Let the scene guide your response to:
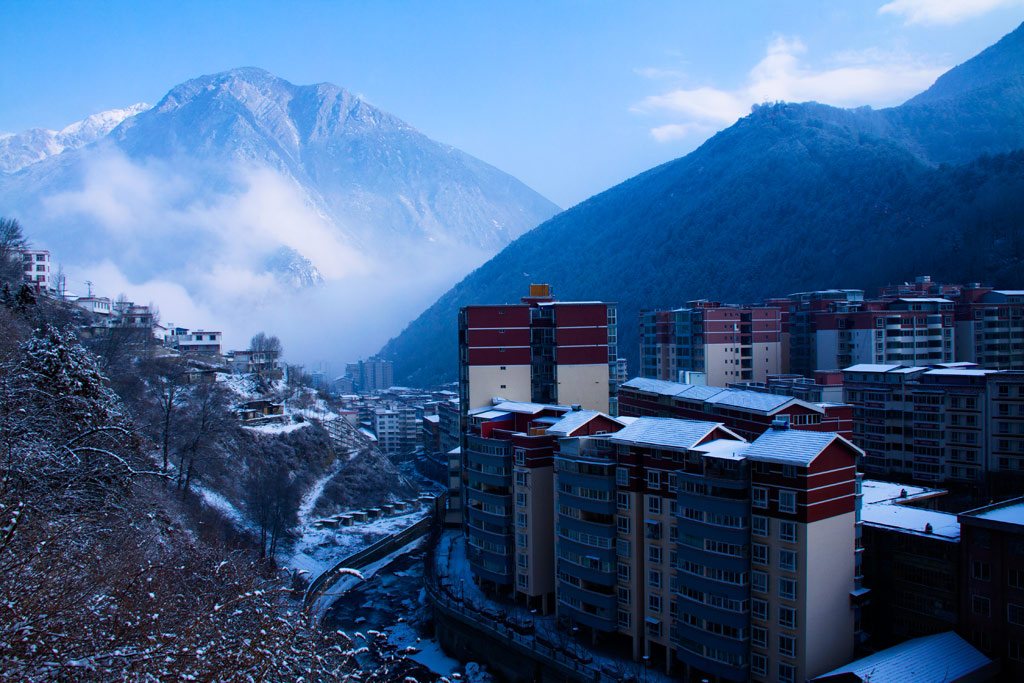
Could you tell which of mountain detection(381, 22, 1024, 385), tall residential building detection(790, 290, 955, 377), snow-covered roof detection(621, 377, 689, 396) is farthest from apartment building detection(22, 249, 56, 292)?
tall residential building detection(790, 290, 955, 377)

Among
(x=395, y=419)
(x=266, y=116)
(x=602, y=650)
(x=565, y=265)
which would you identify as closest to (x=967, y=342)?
(x=602, y=650)

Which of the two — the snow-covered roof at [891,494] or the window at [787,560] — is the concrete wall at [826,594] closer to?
the window at [787,560]

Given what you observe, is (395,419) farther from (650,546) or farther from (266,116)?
(266,116)

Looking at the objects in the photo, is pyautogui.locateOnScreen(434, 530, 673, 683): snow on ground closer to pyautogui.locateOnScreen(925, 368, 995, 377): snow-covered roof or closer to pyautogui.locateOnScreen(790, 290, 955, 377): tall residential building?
pyautogui.locateOnScreen(925, 368, 995, 377): snow-covered roof

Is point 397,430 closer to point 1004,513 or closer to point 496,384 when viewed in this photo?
point 496,384

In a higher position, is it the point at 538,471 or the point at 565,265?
the point at 565,265
